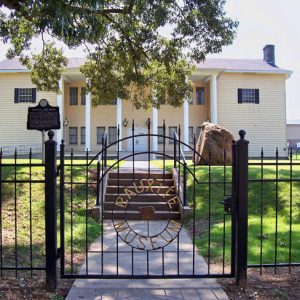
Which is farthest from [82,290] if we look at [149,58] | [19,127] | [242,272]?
[19,127]

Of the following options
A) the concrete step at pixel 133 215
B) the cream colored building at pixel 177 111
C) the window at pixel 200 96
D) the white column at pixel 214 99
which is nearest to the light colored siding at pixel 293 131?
the cream colored building at pixel 177 111

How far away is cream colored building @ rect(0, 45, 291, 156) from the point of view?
2928 centimetres

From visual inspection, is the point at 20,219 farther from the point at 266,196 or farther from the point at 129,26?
the point at 129,26

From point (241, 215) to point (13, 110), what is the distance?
87.7 ft

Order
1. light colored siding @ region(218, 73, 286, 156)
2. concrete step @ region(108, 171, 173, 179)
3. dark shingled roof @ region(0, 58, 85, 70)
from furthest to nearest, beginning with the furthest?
1. light colored siding @ region(218, 73, 286, 156)
2. dark shingled roof @ region(0, 58, 85, 70)
3. concrete step @ region(108, 171, 173, 179)

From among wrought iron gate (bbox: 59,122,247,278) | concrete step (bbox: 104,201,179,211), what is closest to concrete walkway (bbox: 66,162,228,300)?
wrought iron gate (bbox: 59,122,247,278)

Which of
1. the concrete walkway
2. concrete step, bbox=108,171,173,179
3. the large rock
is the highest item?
the large rock

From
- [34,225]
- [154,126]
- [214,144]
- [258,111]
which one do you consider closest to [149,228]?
[34,225]

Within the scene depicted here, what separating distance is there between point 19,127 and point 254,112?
16.1 metres

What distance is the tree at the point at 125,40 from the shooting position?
1013 centimetres

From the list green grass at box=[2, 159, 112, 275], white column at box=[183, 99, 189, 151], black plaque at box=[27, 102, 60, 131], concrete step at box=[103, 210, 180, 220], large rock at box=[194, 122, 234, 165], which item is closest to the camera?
green grass at box=[2, 159, 112, 275]

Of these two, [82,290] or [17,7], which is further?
[17,7]

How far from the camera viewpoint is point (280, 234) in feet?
25.4

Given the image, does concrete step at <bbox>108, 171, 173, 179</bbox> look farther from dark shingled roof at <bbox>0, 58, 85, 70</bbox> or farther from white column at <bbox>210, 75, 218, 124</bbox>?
dark shingled roof at <bbox>0, 58, 85, 70</bbox>
